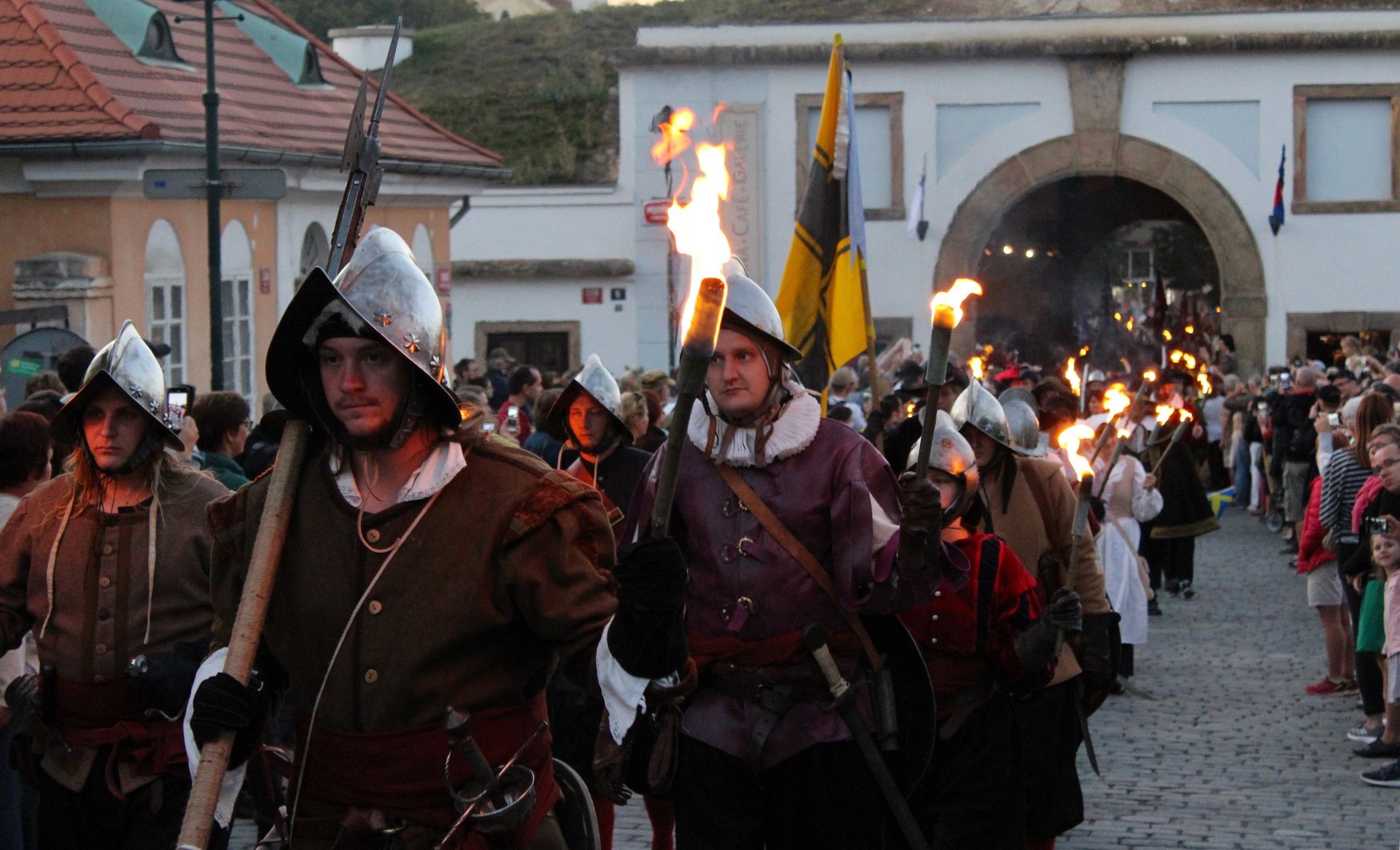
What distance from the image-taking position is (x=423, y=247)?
A: 2216 centimetres

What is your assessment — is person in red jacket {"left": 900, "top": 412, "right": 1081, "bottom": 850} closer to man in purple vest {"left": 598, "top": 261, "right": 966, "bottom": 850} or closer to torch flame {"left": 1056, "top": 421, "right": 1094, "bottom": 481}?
torch flame {"left": 1056, "top": 421, "right": 1094, "bottom": 481}

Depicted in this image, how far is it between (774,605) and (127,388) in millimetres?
1949

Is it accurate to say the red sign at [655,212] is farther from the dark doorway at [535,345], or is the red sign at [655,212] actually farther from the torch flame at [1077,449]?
the torch flame at [1077,449]

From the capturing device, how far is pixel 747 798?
4734 millimetres

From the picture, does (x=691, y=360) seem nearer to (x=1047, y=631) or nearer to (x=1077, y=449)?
(x=1047, y=631)

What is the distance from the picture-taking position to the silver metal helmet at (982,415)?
262 inches

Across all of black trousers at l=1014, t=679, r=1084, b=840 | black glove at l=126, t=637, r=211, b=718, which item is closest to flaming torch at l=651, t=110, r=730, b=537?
black glove at l=126, t=637, r=211, b=718

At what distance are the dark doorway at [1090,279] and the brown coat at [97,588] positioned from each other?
28481 millimetres

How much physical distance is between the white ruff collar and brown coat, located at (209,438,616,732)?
102 centimetres

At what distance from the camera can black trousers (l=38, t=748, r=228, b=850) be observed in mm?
5125

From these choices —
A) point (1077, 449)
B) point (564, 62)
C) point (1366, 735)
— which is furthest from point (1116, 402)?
point (564, 62)

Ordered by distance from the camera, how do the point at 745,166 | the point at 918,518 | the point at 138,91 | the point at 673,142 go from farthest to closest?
the point at 745,166
the point at 673,142
the point at 138,91
the point at 918,518

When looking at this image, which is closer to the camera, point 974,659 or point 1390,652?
point 974,659

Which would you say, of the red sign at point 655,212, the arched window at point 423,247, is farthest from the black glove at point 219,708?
the arched window at point 423,247
